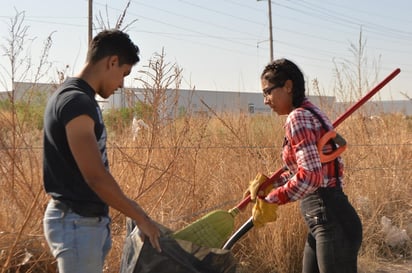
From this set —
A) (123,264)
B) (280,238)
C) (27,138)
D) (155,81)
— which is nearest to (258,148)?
(280,238)

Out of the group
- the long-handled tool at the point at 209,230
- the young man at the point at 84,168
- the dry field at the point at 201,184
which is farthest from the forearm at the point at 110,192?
the dry field at the point at 201,184

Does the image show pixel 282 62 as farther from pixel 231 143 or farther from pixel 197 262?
pixel 231 143

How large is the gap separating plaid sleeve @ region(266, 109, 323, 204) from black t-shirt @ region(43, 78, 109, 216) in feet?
2.86

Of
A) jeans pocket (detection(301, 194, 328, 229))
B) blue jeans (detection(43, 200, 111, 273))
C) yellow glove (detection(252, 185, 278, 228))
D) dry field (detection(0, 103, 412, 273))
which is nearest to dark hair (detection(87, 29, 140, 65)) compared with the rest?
blue jeans (detection(43, 200, 111, 273))

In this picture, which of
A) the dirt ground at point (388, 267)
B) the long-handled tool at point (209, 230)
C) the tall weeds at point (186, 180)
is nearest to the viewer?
the long-handled tool at point (209, 230)

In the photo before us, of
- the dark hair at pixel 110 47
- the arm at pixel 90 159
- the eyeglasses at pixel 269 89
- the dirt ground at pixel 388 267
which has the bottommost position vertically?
the dirt ground at pixel 388 267

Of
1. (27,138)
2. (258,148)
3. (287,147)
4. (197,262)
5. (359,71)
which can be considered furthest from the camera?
(359,71)

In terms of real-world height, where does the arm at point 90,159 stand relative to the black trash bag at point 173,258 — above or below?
above

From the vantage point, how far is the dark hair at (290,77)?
101 inches

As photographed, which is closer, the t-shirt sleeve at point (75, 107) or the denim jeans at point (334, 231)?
the t-shirt sleeve at point (75, 107)

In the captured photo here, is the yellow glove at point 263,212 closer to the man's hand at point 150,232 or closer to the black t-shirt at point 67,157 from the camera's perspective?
the man's hand at point 150,232

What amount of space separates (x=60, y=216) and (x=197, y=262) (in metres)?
0.56

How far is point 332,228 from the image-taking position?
2471 mm

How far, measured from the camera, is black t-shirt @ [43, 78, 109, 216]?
1929mm
